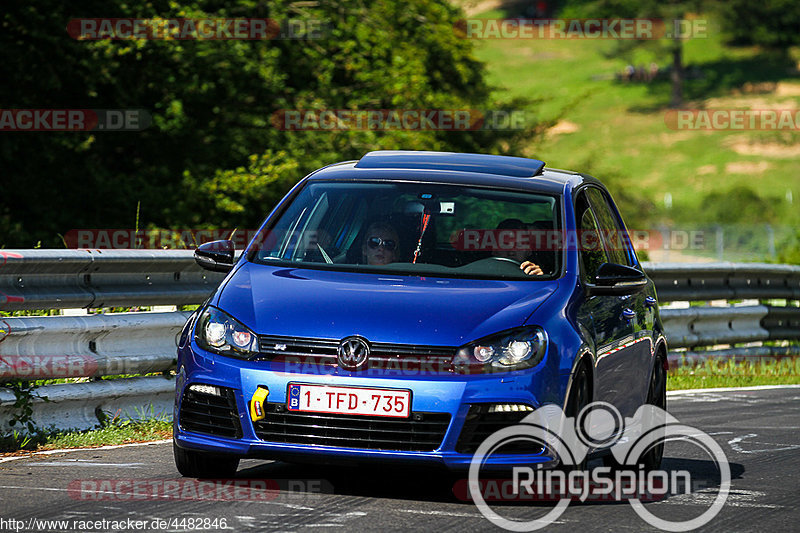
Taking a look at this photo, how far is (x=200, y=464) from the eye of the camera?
21.6 feet

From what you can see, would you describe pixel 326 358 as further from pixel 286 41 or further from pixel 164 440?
pixel 286 41

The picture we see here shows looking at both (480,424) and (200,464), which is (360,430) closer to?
(480,424)

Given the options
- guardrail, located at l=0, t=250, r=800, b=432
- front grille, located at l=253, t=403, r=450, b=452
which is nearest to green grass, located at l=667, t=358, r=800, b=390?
guardrail, located at l=0, t=250, r=800, b=432

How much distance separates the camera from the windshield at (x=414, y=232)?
23.0 feet

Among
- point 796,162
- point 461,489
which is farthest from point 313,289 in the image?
point 796,162

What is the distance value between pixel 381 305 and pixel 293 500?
941 mm

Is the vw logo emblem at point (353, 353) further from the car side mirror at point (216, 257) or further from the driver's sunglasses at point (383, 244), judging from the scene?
the car side mirror at point (216, 257)

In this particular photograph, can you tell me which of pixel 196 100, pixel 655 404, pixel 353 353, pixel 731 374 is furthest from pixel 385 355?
pixel 196 100

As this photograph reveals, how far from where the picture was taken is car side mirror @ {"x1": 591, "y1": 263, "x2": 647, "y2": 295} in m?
6.94

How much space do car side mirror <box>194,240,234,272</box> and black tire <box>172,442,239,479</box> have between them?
1077mm

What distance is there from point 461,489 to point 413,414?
0.87 m

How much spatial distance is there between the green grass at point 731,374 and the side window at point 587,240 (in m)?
5.57

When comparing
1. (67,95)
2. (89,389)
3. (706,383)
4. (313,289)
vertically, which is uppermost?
(67,95)

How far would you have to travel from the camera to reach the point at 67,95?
20672 millimetres
